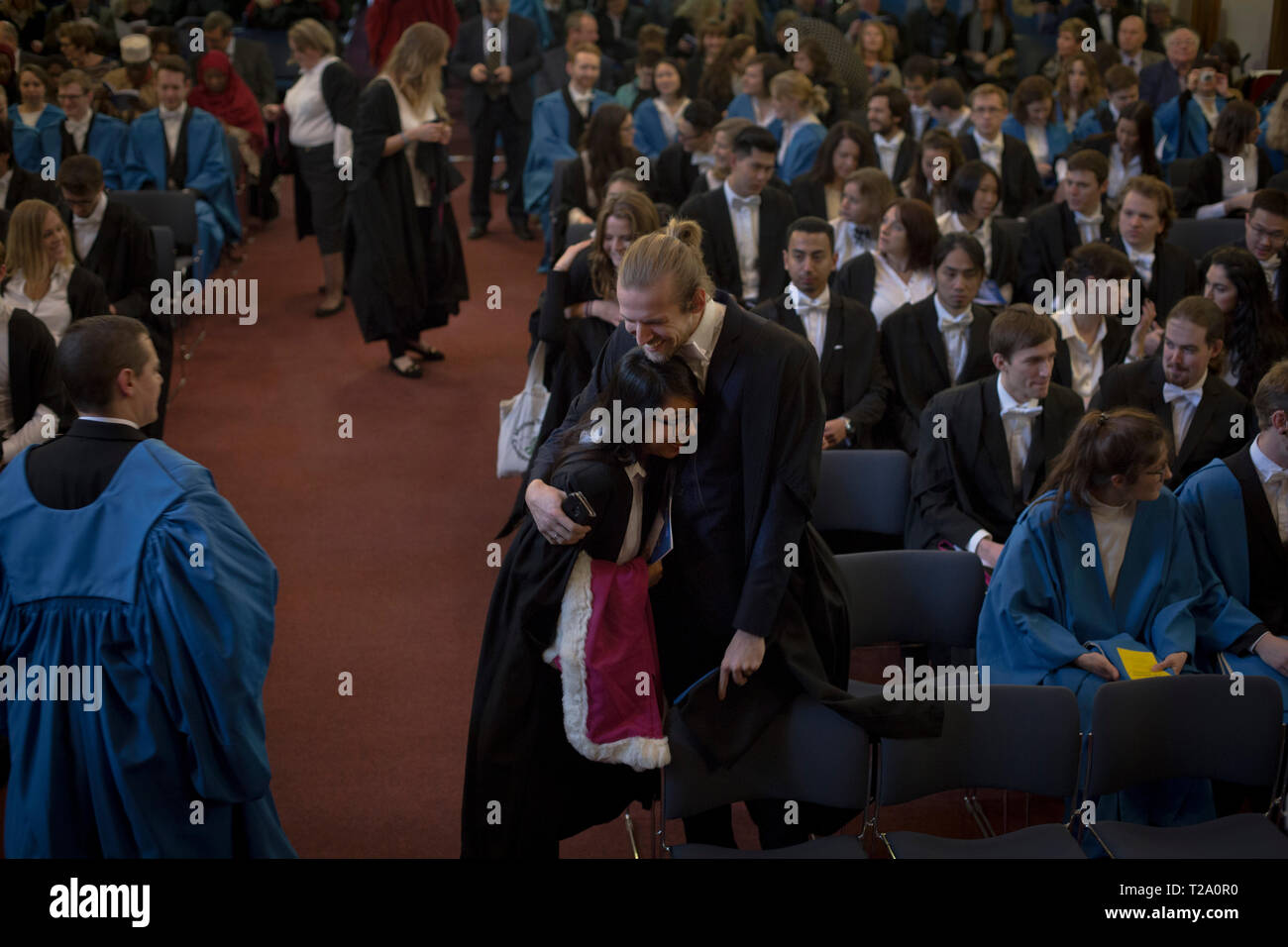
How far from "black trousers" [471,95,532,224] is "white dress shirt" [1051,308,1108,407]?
5.64 m

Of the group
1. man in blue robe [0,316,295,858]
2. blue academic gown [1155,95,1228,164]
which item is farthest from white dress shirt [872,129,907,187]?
man in blue robe [0,316,295,858]

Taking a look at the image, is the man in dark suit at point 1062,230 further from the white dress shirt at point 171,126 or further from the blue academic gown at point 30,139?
the blue academic gown at point 30,139

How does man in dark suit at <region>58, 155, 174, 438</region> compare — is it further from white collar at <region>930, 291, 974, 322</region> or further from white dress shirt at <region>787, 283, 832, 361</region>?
white collar at <region>930, 291, 974, 322</region>

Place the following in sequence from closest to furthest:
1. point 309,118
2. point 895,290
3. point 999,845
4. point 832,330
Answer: point 999,845
point 832,330
point 895,290
point 309,118

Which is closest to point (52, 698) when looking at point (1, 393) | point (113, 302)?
point (1, 393)

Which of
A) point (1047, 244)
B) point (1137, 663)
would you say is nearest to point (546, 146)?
point (1047, 244)

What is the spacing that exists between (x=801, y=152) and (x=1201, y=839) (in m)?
5.50

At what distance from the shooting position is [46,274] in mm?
5098

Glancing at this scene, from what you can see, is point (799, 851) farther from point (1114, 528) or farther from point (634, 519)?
point (1114, 528)

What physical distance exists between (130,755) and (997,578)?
2.31 m

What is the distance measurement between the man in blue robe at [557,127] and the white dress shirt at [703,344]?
19.7ft

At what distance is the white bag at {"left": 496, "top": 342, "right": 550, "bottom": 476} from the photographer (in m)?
5.09

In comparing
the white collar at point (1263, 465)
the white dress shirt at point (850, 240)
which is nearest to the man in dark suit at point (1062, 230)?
the white dress shirt at point (850, 240)
